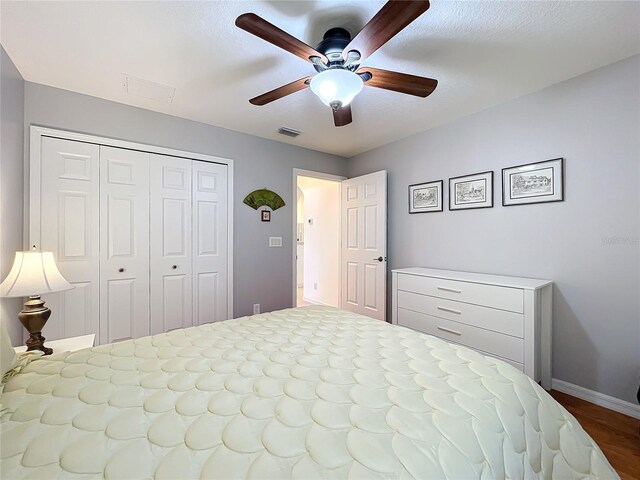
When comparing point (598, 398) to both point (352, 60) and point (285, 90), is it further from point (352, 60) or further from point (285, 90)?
point (285, 90)

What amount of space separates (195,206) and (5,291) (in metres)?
1.60

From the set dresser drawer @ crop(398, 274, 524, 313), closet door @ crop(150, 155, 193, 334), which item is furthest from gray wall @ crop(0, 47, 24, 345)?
dresser drawer @ crop(398, 274, 524, 313)

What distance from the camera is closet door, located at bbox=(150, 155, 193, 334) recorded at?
2771 mm

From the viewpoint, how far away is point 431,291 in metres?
2.65

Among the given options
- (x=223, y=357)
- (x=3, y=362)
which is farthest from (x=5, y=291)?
(x=223, y=357)

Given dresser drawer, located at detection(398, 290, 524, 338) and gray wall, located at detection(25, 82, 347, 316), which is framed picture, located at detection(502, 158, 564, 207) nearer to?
dresser drawer, located at detection(398, 290, 524, 338)

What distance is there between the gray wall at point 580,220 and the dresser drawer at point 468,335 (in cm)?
47

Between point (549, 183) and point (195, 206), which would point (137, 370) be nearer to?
point (195, 206)

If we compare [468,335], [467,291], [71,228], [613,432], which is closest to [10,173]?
[71,228]

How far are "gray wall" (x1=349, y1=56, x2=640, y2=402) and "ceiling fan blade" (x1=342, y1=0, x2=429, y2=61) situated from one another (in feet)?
4.51

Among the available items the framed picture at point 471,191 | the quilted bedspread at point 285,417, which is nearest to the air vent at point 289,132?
the framed picture at point 471,191

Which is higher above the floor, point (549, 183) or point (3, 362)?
point (549, 183)

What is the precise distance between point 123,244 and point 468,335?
3127mm

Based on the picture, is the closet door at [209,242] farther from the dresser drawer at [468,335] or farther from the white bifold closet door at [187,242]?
the dresser drawer at [468,335]
